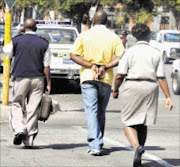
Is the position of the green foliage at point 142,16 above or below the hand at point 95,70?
below

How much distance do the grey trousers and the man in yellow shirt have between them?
2.72ft

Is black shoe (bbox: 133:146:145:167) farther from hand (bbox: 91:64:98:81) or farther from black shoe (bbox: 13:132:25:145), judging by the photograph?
black shoe (bbox: 13:132:25:145)

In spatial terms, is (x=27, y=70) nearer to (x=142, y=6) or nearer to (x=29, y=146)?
(x=29, y=146)

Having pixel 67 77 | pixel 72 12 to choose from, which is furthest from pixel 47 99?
pixel 72 12

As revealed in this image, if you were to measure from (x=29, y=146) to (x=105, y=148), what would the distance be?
1.12 meters

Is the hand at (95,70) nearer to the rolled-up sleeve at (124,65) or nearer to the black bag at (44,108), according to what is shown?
the rolled-up sleeve at (124,65)

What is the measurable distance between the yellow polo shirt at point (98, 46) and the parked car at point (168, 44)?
95.7 feet

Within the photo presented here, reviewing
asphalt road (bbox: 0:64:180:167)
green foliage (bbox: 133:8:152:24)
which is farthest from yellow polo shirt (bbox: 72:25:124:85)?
green foliage (bbox: 133:8:152:24)

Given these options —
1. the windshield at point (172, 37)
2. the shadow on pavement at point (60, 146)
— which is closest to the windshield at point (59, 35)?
the shadow on pavement at point (60, 146)

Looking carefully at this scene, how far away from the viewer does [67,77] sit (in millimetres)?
20062

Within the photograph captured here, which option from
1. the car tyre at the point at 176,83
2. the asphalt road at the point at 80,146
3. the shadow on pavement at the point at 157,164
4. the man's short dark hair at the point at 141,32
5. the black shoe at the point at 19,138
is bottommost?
the car tyre at the point at 176,83

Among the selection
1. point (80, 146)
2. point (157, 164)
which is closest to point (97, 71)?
point (157, 164)

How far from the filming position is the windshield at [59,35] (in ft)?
68.0

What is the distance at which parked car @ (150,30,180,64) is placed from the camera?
126 feet
